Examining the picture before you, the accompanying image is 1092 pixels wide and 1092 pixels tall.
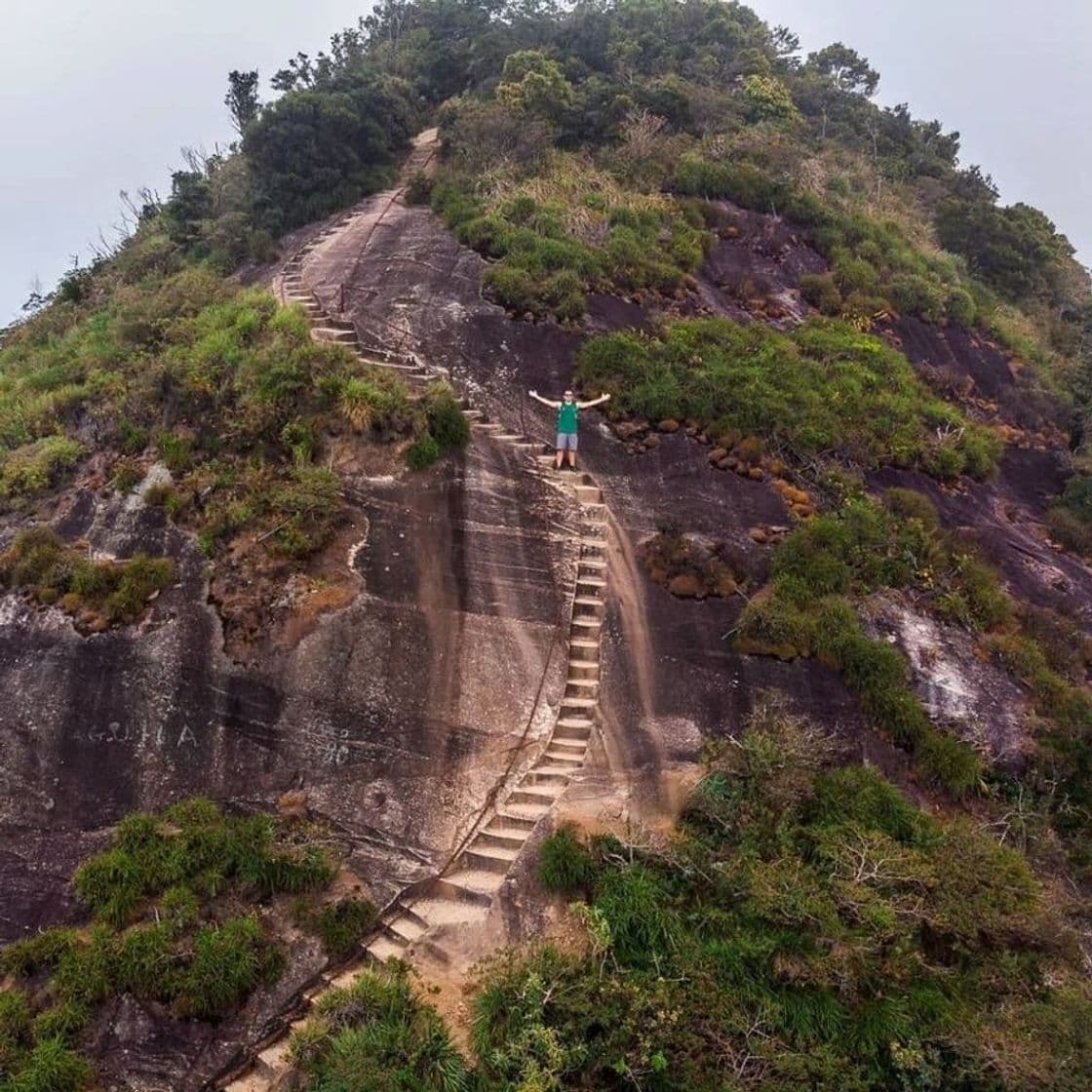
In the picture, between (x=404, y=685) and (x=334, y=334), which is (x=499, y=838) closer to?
A: (x=404, y=685)

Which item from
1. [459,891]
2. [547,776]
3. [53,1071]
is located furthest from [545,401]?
[53,1071]

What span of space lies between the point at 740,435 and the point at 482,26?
29780 millimetres

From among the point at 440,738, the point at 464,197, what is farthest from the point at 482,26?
the point at 440,738

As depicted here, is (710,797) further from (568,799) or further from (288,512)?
(288,512)

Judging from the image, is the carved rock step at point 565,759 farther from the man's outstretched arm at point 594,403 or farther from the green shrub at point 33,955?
the man's outstretched arm at point 594,403

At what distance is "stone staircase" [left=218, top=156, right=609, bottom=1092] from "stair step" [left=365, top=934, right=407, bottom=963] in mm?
11

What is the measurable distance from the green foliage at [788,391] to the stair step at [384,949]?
9975mm

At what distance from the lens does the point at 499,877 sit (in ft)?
31.4

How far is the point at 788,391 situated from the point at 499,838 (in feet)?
35.8

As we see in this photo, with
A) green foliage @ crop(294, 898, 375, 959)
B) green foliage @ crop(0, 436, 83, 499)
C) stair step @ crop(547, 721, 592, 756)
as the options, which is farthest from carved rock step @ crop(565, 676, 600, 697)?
green foliage @ crop(0, 436, 83, 499)

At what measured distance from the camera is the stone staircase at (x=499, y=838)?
8586mm

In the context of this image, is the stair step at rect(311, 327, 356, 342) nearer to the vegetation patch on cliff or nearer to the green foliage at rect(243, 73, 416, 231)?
the green foliage at rect(243, 73, 416, 231)

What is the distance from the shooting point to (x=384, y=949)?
9.12 meters

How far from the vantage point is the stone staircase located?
859cm
